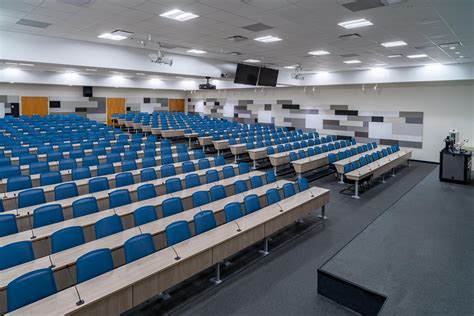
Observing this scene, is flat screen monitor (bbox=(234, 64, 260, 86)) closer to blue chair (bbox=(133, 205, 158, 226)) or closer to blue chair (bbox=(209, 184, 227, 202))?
blue chair (bbox=(209, 184, 227, 202))

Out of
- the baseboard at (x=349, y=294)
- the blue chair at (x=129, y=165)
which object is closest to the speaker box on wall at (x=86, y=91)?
the blue chair at (x=129, y=165)

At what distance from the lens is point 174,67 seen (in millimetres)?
12688

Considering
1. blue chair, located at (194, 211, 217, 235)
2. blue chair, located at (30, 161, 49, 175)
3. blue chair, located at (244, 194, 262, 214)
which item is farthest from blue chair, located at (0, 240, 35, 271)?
blue chair, located at (30, 161, 49, 175)

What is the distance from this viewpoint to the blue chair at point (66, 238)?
4.36 meters

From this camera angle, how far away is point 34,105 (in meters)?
20.5

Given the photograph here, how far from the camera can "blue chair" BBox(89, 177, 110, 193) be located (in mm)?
6819

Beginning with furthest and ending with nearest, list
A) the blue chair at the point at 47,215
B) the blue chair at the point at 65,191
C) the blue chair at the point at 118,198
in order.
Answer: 1. the blue chair at the point at 65,191
2. the blue chair at the point at 118,198
3. the blue chair at the point at 47,215

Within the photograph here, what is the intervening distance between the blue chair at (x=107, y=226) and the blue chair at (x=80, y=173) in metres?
3.21

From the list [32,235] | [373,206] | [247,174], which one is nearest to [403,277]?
[373,206]

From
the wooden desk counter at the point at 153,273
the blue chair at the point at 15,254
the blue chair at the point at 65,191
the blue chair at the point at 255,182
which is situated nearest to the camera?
the wooden desk counter at the point at 153,273

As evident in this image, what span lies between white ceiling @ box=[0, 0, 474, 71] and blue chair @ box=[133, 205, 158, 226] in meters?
3.75

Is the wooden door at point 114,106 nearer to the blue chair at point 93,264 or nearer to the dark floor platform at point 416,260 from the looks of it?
the dark floor platform at point 416,260

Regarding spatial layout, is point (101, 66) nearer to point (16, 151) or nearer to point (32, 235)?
point (16, 151)

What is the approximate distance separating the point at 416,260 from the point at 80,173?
7.34 meters
